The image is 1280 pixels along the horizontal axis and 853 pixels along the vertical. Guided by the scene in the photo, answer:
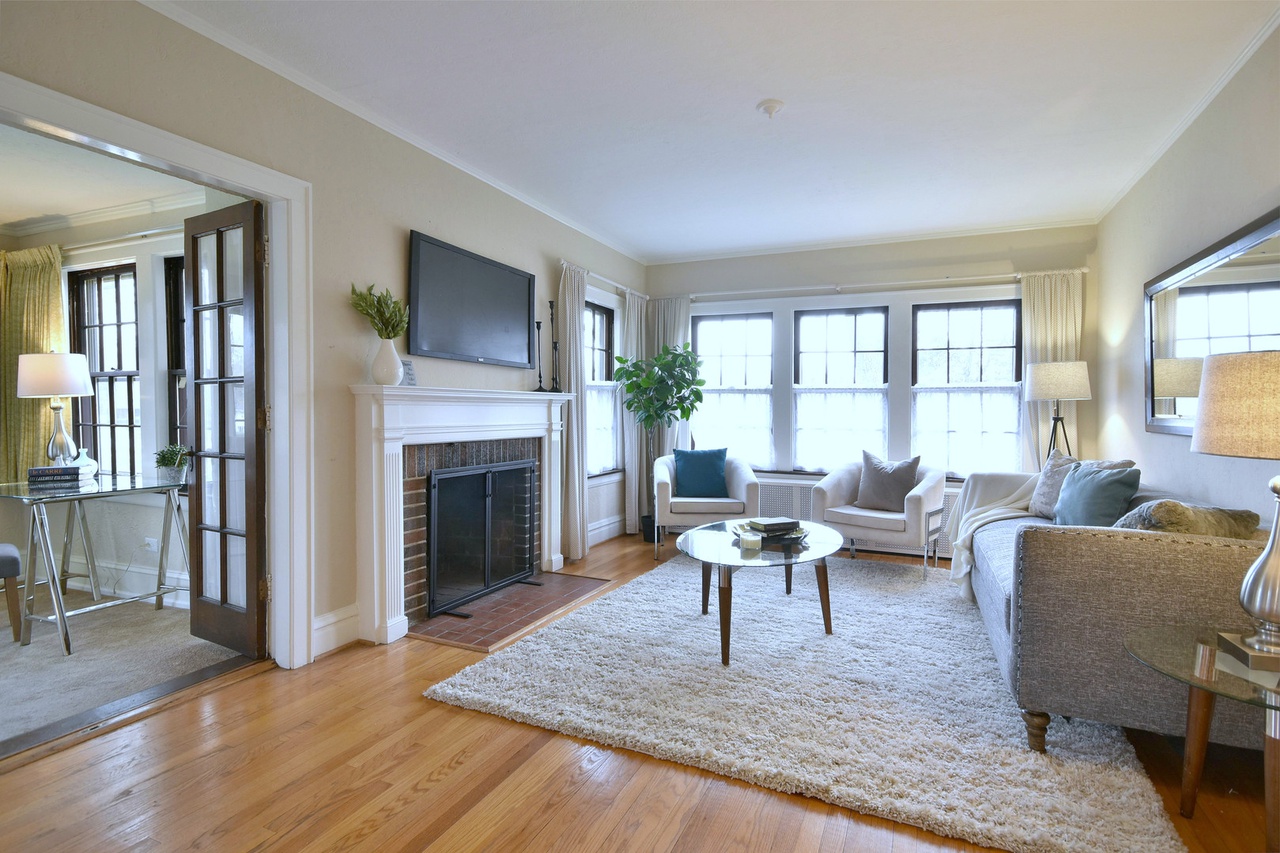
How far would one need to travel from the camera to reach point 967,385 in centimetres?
514

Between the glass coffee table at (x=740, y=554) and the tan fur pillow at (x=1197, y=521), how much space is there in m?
1.28

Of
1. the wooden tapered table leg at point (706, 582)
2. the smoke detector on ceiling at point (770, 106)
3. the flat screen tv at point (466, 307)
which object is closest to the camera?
the smoke detector on ceiling at point (770, 106)

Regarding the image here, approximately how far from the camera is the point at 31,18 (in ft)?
6.28

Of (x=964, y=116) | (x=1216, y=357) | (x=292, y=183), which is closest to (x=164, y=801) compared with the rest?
(x=292, y=183)

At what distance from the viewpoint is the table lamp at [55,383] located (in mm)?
3582

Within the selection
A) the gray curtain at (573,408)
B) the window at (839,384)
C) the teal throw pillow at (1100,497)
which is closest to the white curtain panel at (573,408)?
the gray curtain at (573,408)

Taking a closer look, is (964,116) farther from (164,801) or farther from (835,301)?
(164,801)

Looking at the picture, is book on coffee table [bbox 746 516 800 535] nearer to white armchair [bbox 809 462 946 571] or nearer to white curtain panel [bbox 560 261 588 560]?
white armchair [bbox 809 462 946 571]

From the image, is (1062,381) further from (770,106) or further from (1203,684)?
(1203,684)

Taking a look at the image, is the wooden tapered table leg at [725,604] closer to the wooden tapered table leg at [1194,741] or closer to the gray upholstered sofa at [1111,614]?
the gray upholstered sofa at [1111,614]

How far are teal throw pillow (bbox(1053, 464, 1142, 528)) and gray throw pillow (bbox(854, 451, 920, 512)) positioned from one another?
1.48 metres

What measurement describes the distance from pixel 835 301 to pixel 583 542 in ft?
9.79

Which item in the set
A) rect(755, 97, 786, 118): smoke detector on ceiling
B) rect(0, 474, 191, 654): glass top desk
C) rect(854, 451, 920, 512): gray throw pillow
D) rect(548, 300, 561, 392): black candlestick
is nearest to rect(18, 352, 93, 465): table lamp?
rect(0, 474, 191, 654): glass top desk

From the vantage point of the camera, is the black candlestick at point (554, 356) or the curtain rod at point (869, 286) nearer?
the black candlestick at point (554, 356)
